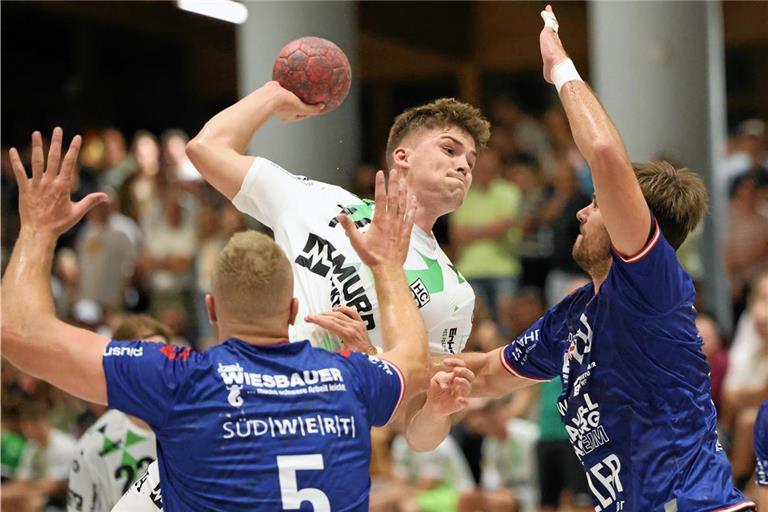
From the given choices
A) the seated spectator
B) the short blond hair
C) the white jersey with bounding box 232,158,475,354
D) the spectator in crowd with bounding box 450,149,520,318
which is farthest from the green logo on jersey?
the spectator in crowd with bounding box 450,149,520,318

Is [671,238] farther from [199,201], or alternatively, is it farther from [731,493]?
[199,201]

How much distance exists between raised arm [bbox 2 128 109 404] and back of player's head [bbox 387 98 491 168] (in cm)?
192

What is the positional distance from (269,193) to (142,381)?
1585 mm

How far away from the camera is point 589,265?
507cm

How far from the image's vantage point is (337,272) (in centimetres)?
555

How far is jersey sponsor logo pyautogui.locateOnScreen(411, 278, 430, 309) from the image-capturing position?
18.4ft

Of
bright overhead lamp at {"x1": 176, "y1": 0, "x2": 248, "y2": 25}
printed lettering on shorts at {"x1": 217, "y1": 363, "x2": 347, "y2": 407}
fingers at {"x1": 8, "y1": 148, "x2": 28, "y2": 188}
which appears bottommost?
printed lettering on shorts at {"x1": 217, "y1": 363, "x2": 347, "y2": 407}

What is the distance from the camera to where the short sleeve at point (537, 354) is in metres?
5.62

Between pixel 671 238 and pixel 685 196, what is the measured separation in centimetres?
18

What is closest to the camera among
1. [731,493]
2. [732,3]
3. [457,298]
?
[731,493]

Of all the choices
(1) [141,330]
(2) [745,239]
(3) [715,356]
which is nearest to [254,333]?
(1) [141,330]

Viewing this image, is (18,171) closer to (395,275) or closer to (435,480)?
(395,275)

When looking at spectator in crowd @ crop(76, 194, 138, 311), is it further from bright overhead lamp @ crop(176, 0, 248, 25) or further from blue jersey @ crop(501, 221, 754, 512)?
blue jersey @ crop(501, 221, 754, 512)

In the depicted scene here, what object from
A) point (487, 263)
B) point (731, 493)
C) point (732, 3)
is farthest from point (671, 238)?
point (732, 3)
